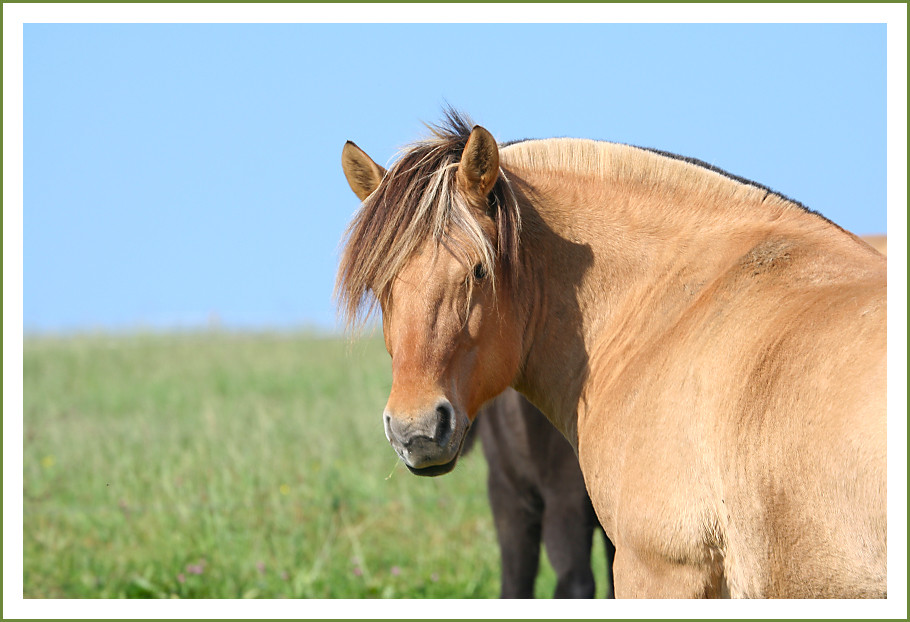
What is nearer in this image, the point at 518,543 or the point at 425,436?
the point at 425,436

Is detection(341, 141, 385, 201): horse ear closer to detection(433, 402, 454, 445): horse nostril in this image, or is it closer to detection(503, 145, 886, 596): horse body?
detection(503, 145, 886, 596): horse body

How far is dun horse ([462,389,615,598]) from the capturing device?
5.07 m

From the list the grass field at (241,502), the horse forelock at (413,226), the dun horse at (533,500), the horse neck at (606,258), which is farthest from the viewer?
the grass field at (241,502)

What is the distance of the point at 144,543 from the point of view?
6.53 metres

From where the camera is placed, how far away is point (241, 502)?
7.18 m

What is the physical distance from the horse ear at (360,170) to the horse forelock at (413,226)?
0.14m

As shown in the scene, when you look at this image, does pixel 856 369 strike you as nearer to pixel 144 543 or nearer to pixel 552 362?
pixel 552 362

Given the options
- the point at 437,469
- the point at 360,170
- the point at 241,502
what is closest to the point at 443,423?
the point at 437,469

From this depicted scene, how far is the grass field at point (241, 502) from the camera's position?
5.96 m

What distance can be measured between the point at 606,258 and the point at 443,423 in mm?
930

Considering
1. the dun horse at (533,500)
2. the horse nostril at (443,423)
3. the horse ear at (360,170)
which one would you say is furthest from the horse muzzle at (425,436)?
the dun horse at (533,500)

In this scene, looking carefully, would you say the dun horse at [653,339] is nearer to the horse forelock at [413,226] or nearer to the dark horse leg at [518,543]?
the horse forelock at [413,226]

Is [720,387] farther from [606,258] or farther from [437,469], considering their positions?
[437,469]

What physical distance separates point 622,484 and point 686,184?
3.92 ft
